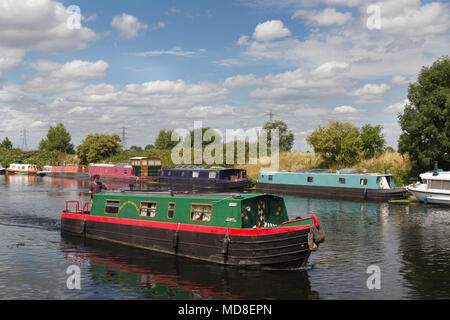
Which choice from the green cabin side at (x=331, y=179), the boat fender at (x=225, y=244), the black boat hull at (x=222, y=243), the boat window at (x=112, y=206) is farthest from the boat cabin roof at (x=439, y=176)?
the boat window at (x=112, y=206)

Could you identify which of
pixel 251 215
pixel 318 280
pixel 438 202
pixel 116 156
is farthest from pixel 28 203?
pixel 116 156

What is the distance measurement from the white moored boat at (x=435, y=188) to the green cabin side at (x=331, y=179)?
4.14 m

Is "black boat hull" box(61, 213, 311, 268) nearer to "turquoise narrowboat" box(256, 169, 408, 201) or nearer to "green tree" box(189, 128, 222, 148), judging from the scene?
"turquoise narrowboat" box(256, 169, 408, 201)

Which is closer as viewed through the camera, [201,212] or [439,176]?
[201,212]

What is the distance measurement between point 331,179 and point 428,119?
37.2ft

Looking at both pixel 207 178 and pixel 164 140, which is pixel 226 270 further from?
pixel 164 140

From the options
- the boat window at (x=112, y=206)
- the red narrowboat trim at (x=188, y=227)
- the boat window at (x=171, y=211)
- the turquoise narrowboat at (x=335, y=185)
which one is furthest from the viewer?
the turquoise narrowboat at (x=335, y=185)

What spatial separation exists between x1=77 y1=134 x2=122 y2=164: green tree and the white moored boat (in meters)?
69.0

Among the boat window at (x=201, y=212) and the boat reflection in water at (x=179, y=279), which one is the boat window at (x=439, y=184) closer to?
the boat reflection in water at (x=179, y=279)

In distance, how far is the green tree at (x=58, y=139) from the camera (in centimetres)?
11706

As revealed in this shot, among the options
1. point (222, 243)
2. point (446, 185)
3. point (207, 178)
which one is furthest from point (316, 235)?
point (207, 178)

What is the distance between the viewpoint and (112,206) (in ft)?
68.3

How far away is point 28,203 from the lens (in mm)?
36375

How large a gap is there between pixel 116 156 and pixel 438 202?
225 feet
